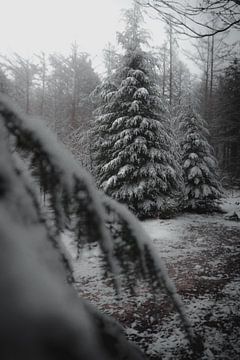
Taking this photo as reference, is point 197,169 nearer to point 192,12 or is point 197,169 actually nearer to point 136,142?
point 136,142

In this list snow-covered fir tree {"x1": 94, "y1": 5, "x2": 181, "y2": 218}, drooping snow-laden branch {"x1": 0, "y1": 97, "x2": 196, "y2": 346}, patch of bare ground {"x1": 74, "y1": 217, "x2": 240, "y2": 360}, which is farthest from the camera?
snow-covered fir tree {"x1": 94, "y1": 5, "x2": 181, "y2": 218}

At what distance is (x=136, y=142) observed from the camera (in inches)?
424

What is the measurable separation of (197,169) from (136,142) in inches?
163

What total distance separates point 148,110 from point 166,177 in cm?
317

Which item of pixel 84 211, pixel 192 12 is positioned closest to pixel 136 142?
pixel 192 12

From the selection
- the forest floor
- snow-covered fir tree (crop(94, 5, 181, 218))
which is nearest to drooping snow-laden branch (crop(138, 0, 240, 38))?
the forest floor

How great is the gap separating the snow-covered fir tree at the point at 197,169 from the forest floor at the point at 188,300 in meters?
4.32

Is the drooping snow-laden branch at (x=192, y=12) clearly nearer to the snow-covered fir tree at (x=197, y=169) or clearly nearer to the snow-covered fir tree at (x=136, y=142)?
the snow-covered fir tree at (x=136, y=142)

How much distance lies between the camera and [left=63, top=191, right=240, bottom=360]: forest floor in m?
3.34

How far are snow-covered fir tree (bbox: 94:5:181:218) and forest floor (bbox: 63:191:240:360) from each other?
2612 mm

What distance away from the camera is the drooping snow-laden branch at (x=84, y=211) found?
2.37 ft

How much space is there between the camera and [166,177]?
11.4 m

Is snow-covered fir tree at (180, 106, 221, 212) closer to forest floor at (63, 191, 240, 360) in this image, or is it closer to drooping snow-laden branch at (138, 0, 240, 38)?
forest floor at (63, 191, 240, 360)

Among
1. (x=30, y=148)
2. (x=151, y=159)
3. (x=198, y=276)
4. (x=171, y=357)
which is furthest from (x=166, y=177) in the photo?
(x=30, y=148)
